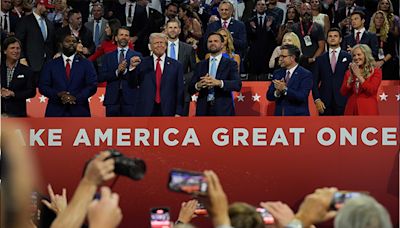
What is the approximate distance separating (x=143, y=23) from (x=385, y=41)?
3597 millimetres

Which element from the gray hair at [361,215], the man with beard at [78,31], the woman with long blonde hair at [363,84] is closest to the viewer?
the gray hair at [361,215]

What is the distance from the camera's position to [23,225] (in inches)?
173

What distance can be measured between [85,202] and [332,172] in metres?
5.35

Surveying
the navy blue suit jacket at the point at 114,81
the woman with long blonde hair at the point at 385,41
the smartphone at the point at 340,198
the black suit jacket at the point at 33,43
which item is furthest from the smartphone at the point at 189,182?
the woman with long blonde hair at the point at 385,41

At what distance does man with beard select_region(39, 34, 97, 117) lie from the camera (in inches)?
431

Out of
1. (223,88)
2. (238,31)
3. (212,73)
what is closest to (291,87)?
(223,88)

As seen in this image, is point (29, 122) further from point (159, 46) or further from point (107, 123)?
point (159, 46)

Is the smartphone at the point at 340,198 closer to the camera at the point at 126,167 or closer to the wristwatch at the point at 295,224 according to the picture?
the wristwatch at the point at 295,224

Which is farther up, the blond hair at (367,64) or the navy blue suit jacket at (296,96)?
the blond hair at (367,64)

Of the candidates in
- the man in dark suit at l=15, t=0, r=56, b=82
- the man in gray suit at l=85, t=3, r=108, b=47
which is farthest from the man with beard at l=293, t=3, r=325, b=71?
the man in dark suit at l=15, t=0, r=56, b=82

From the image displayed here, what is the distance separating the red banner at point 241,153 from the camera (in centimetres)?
927

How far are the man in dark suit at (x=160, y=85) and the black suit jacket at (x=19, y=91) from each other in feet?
4.07

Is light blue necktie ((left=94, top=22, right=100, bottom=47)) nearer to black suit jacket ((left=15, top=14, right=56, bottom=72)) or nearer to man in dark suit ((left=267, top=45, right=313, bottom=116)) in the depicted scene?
Result: black suit jacket ((left=15, top=14, right=56, bottom=72))

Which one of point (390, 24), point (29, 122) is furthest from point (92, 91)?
point (390, 24)
